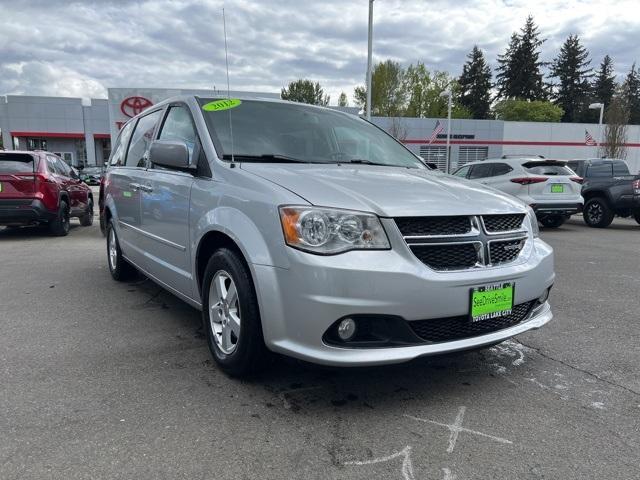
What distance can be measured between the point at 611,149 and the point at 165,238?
41.7 meters

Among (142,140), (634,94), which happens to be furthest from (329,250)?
(634,94)

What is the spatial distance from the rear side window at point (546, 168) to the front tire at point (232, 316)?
991 centimetres

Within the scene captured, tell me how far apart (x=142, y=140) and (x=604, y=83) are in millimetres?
87307

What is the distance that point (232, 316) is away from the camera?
2.99 m

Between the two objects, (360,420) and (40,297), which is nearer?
(360,420)

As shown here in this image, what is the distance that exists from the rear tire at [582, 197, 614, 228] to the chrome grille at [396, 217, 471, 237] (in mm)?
11195

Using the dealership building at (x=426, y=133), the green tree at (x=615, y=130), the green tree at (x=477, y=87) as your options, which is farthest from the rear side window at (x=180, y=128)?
the green tree at (x=477, y=87)

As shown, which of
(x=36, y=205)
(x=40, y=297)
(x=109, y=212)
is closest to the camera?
(x=40, y=297)

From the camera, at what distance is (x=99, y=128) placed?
4334cm

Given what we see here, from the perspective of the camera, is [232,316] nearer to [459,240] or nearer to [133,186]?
[459,240]

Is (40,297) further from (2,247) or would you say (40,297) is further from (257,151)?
(2,247)

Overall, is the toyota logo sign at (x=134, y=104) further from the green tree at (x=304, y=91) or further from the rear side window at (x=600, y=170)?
the green tree at (x=304, y=91)

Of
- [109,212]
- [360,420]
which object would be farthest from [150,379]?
[109,212]

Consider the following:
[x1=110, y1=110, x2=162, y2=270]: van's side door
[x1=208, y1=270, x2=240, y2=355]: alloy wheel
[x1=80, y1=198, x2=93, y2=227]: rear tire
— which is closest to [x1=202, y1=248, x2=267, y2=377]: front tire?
[x1=208, y1=270, x2=240, y2=355]: alloy wheel
